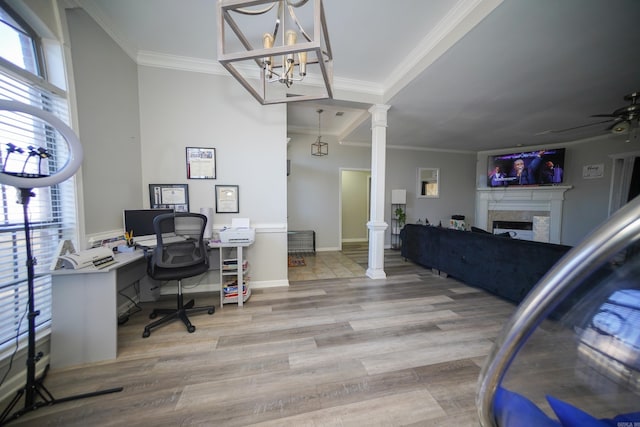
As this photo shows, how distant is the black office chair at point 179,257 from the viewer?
1.84 metres

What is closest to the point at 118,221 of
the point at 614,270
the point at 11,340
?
the point at 11,340

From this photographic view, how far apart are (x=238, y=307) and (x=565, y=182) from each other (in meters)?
7.64

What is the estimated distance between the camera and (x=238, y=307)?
94.0 inches

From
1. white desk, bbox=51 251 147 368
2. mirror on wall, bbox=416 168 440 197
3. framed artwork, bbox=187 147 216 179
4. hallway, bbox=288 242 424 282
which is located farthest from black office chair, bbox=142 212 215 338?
mirror on wall, bbox=416 168 440 197

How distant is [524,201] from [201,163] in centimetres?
747

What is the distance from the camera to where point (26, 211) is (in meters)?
1.13

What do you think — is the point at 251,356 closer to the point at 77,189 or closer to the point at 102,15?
the point at 77,189

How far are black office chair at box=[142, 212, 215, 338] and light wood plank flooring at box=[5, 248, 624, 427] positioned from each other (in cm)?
12

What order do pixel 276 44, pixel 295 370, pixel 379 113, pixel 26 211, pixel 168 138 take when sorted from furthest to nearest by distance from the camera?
pixel 379 113 → pixel 168 138 → pixel 276 44 → pixel 295 370 → pixel 26 211

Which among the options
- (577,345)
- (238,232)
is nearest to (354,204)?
(238,232)

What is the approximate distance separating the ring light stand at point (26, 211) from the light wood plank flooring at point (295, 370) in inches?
2.0

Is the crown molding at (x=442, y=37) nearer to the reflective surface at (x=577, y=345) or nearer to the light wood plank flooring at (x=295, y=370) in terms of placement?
the reflective surface at (x=577, y=345)

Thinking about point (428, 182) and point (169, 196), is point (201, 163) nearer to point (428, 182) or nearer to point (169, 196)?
point (169, 196)

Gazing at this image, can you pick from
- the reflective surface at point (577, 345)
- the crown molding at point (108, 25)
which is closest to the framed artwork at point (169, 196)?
the crown molding at point (108, 25)
